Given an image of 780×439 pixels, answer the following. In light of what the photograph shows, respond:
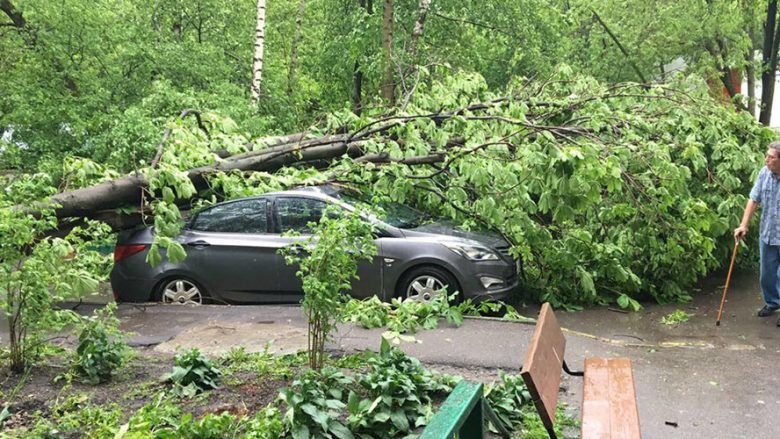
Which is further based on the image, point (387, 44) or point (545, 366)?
point (387, 44)

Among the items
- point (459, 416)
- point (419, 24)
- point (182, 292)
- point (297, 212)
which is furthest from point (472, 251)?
point (419, 24)

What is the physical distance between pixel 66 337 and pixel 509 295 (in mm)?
4837

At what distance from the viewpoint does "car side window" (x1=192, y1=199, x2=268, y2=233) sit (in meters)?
8.34

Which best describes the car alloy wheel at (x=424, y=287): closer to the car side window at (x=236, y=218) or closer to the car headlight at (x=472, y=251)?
the car headlight at (x=472, y=251)

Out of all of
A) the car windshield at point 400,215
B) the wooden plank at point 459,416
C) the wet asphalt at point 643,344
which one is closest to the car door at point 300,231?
the wet asphalt at point 643,344

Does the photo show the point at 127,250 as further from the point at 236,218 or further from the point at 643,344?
the point at 643,344

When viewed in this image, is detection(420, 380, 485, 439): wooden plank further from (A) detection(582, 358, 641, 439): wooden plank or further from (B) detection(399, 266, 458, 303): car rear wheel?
(B) detection(399, 266, 458, 303): car rear wheel

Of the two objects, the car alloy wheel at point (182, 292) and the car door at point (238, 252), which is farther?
the car alloy wheel at point (182, 292)

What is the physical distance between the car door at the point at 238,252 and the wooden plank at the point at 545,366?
4.57m

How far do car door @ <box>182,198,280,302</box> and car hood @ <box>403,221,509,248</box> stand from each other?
175cm

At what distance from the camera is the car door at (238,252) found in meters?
8.23

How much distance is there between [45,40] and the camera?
36.4 feet

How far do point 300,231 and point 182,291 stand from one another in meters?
1.82

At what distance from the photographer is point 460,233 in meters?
8.11
